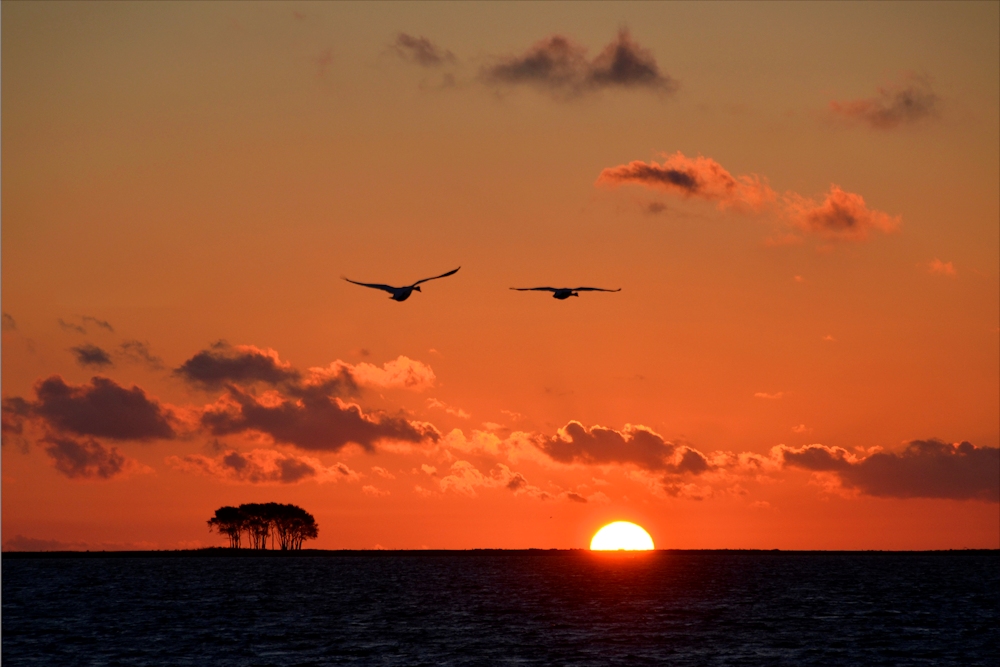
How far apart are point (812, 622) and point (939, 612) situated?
23.3 m

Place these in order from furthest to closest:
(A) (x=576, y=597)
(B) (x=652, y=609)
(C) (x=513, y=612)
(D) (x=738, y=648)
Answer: (A) (x=576, y=597) < (B) (x=652, y=609) < (C) (x=513, y=612) < (D) (x=738, y=648)

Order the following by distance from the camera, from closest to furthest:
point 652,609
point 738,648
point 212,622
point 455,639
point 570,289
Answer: point 570,289, point 738,648, point 455,639, point 212,622, point 652,609

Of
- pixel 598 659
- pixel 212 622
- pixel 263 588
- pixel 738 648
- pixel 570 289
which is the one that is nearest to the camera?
pixel 570 289

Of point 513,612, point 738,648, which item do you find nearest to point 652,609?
point 513,612

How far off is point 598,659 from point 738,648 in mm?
15661

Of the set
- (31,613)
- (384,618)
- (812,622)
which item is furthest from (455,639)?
(31,613)

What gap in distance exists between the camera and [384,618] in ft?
403

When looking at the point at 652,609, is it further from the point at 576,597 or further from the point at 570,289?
the point at 570,289

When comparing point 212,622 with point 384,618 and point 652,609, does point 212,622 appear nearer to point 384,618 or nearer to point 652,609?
point 384,618

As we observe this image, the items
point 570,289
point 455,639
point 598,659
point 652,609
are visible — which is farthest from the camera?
point 652,609

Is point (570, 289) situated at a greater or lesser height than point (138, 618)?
greater

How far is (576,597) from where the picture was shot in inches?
6432

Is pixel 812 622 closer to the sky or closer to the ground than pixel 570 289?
closer to the ground

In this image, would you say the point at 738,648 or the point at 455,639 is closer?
the point at 738,648
